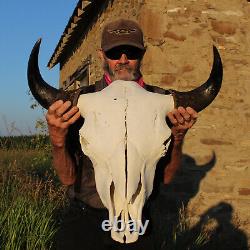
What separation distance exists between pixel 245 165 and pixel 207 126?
2.49 feet

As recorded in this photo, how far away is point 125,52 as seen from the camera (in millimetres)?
2555

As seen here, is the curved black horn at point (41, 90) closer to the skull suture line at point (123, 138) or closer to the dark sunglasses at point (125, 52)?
the skull suture line at point (123, 138)

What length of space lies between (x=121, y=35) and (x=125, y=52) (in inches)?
4.2

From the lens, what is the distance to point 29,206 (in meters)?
4.39

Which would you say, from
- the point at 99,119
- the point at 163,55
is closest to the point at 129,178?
the point at 99,119

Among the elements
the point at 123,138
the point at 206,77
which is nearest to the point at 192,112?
the point at 123,138

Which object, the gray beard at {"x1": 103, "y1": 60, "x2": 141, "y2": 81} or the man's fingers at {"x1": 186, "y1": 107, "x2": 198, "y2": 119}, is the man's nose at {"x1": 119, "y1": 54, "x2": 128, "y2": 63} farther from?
the man's fingers at {"x1": 186, "y1": 107, "x2": 198, "y2": 119}

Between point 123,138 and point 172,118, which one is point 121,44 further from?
point 123,138

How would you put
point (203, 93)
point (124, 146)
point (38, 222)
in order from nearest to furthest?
point (124, 146) → point (203, 93) → point (38, 222)

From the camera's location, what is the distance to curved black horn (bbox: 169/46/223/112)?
2.19 m

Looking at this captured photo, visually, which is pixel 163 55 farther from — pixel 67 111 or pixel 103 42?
pixel 67 111

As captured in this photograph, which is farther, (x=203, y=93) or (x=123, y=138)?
(x=203, y=93)

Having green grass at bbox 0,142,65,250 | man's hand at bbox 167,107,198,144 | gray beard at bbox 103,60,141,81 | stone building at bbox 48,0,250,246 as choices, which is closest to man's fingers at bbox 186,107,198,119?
man's hand at bbox 167,107,198,144

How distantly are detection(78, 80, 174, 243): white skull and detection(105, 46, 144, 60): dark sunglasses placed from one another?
57cm
